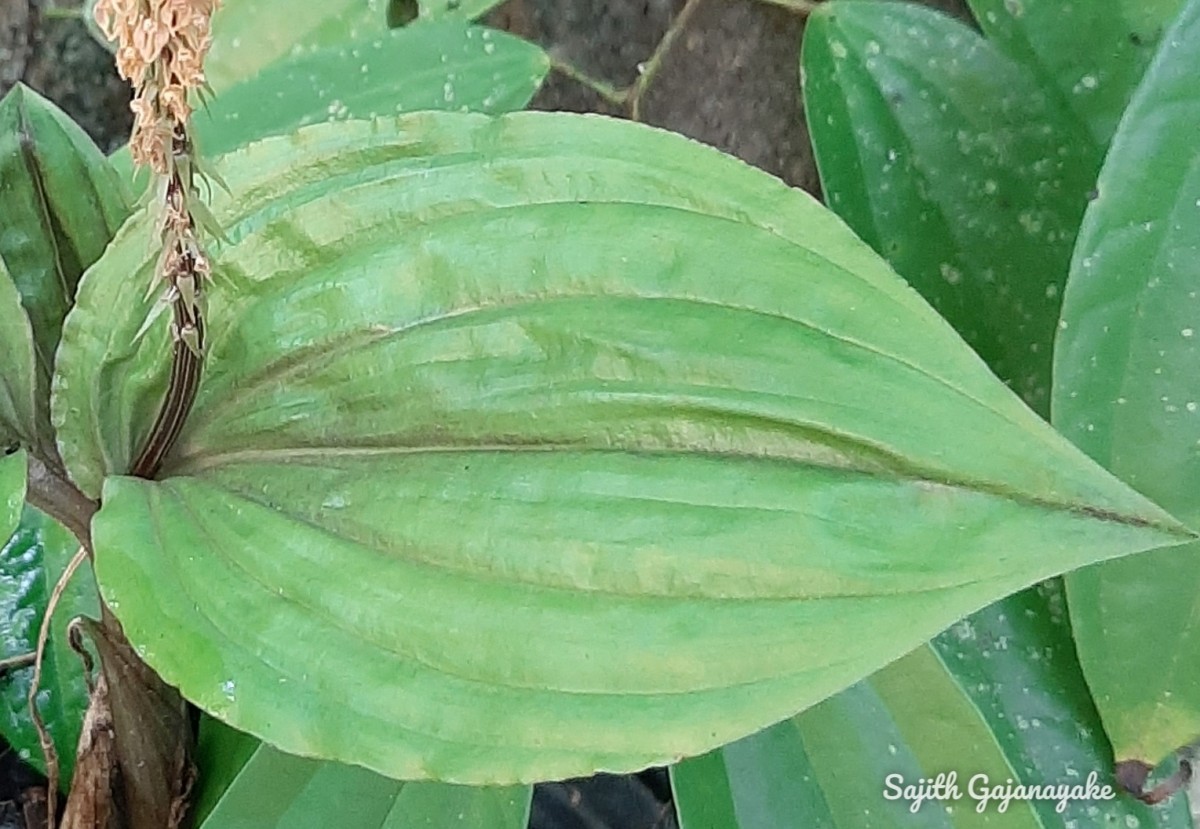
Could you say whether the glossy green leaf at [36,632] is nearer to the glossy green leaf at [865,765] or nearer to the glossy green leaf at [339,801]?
the glossy green leaf at [339,801]

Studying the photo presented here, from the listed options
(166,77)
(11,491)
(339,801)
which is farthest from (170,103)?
(339,801)

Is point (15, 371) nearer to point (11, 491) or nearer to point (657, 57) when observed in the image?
point (11, 491)

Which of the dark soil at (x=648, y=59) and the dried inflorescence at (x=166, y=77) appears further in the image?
the dark soil at (x=648, y=59)

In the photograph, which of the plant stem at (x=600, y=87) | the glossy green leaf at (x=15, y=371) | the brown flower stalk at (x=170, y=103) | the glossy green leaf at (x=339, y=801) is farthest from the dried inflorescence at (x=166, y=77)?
the plant stem at (x=600, y=87)

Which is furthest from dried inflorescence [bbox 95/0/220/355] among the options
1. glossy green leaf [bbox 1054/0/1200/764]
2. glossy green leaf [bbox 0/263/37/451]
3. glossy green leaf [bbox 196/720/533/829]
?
glossy green leaf [bbox 1054/0/1200/764]

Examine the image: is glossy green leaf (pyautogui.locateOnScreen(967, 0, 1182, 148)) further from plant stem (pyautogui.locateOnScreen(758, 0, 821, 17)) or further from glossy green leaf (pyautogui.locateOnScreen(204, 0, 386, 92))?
glossy green leaf (pyautogui.locateOnScreen(204, 0, 386, 92))

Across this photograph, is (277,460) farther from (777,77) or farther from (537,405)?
(777,77)

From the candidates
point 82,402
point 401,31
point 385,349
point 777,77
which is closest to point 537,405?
point 385,349
